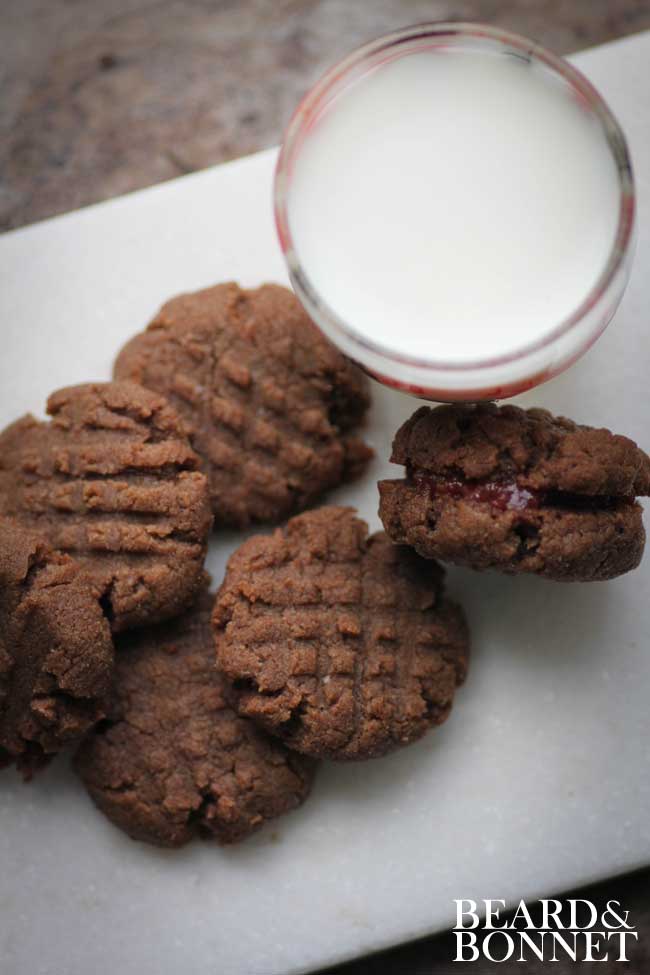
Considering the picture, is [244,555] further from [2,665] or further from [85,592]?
[2,665]

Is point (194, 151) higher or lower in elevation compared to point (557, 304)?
lower

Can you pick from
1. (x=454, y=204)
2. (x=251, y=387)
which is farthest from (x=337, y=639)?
(x=454, y=204)

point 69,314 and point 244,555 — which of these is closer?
point 244,555

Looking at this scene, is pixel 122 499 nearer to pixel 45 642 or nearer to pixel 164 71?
pixel 45 642

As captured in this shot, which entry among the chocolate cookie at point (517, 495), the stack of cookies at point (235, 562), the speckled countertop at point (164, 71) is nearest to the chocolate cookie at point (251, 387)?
the stack of cookies at point (235, 562)

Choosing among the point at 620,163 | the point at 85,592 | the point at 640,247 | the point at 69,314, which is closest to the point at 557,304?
the point at 620,163

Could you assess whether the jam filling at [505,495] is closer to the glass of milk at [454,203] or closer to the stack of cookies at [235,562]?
the stack of cookies at [235,562]
